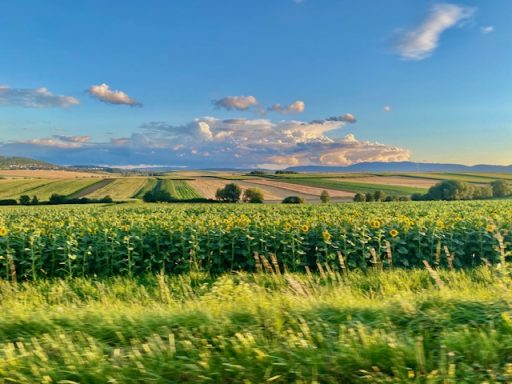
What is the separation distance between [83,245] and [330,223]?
7.10m

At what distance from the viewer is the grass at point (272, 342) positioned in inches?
120

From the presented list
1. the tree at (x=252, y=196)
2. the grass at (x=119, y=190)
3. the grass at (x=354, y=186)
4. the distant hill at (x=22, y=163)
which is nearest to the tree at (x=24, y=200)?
the grass at (x=119, y=190)

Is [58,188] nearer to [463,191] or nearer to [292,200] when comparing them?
[292,200]

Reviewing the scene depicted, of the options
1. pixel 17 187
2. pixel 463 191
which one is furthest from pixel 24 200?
pixel 463 191

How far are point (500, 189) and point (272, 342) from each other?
245ft

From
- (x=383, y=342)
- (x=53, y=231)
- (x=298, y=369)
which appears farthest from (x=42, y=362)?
(x=53, y=231)

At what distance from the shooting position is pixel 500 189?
211 ft

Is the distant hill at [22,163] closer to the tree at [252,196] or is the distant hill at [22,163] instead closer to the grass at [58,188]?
the grass at [58,188]

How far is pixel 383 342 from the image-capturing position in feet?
10.8

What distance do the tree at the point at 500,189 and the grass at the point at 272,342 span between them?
70482 millimetres

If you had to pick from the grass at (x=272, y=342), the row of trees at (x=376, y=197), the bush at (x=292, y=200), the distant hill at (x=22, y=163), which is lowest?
the bush at (x=292, y=200)

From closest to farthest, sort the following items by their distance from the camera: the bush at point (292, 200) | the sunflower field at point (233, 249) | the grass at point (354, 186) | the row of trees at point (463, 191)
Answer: the sunflower field at point (233, 249), the bush at point (292, 200), the row of trees at point (463, 191), the grass at point (354, 186)

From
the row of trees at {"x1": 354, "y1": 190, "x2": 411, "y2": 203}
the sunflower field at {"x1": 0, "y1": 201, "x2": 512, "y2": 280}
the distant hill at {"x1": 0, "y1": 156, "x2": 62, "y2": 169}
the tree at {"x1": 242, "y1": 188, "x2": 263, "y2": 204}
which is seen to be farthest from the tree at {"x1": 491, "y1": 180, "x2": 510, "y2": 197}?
the distant hill at {"x1": 0, "y1": 156, "x2": 62, "y2": 169}

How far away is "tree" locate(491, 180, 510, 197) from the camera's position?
207ft
